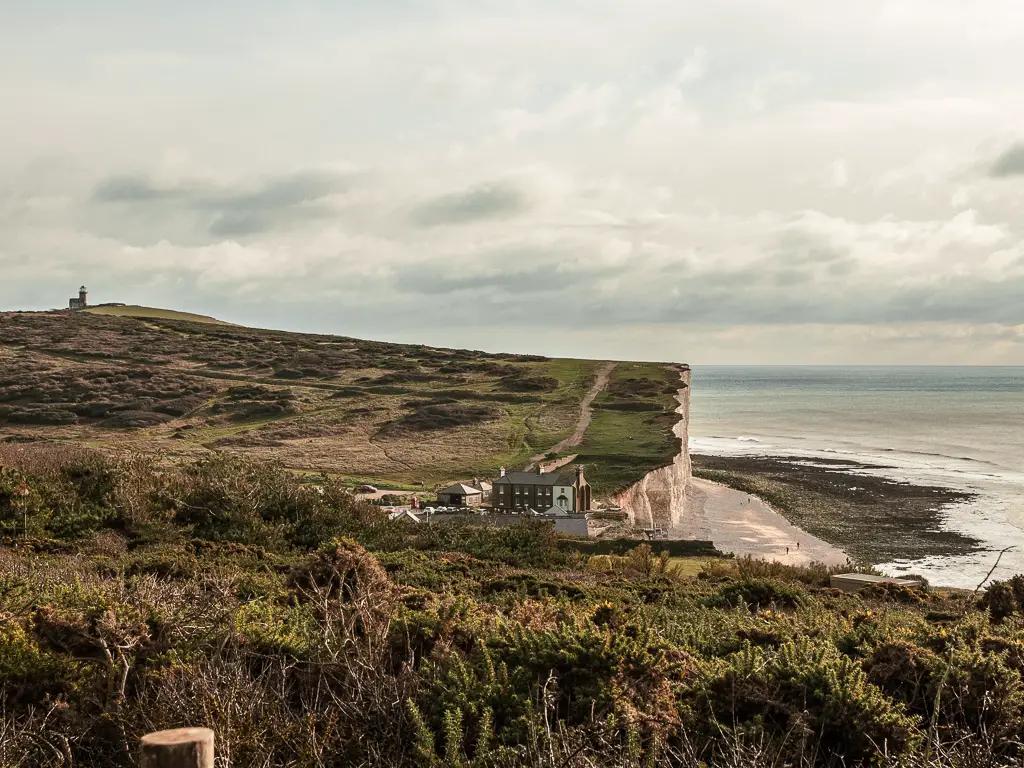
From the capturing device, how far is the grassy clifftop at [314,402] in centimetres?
5731

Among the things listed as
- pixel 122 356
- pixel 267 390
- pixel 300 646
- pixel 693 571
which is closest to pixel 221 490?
pixel 693 571

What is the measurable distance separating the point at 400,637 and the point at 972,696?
14.7ft

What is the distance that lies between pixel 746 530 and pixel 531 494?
45.4 feet

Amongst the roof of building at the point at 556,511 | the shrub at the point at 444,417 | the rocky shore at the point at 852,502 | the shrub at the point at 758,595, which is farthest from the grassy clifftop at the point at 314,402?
the shrub at the point at 758,595

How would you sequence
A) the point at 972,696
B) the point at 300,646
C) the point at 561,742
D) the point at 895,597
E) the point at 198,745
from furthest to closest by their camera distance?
1. the point at 895,597
2. the point at 300,646
3. the point at 972,696
4. the point at 561,742
5. the point at 198,745

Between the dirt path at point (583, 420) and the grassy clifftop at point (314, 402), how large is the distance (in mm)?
866

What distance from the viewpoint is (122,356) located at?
90062 mm

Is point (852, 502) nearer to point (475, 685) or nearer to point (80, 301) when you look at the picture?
point (475, 685)

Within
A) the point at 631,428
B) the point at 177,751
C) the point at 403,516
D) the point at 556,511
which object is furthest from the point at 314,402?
the point at 177,751

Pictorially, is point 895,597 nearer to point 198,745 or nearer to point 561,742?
point 561,742

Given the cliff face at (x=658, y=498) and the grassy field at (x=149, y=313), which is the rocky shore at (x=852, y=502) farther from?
the grassy field at (x=149, y=313)

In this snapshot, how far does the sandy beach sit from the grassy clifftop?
15.6 ft

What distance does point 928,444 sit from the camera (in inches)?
3440

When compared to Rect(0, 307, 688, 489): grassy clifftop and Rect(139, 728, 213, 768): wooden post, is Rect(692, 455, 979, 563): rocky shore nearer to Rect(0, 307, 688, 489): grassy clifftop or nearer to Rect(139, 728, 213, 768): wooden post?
Rect(0, 307, 688, 489): grassy clifftop
